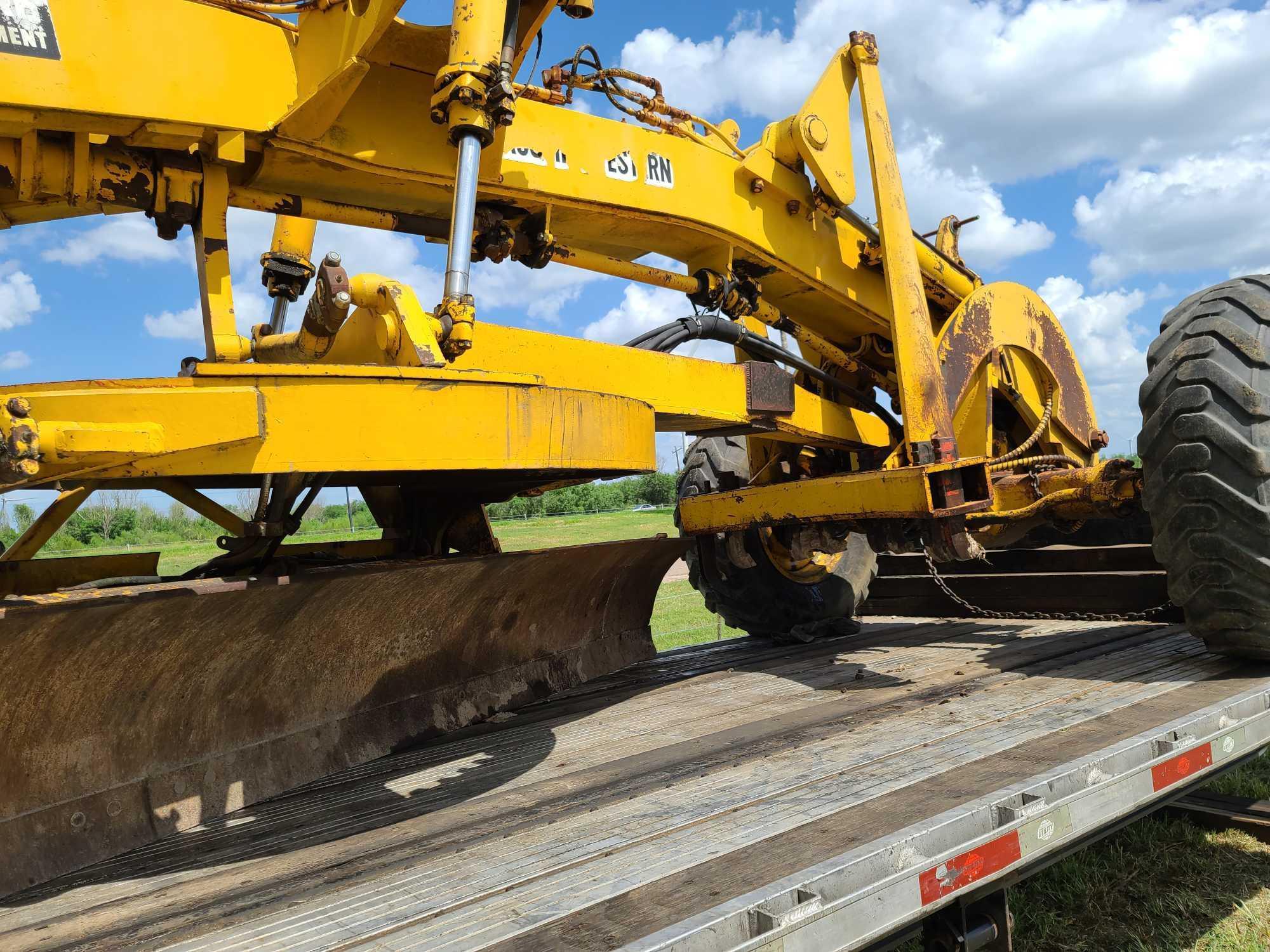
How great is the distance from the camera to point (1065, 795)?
210 centimetres

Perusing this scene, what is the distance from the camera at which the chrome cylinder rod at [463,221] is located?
8.34 feet

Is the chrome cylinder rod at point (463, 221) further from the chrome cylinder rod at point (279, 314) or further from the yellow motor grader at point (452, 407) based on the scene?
the chrome cylinder rod at point (279, 314)

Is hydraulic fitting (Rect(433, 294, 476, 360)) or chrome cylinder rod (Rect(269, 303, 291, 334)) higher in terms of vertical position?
chrome cylinder rod (Rect(269, 303, 291, 334))

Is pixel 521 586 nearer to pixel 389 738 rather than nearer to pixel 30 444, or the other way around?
pixel 389 738

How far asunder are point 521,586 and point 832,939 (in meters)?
2.31

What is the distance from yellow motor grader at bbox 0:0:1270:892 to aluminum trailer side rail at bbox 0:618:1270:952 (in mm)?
291

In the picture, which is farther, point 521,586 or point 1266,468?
point 521,586

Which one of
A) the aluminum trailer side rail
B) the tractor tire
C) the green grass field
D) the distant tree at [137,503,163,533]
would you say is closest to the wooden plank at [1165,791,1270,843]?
the green grass field

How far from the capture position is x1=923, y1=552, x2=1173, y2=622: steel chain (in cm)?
464

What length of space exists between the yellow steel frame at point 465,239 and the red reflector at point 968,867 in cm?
120

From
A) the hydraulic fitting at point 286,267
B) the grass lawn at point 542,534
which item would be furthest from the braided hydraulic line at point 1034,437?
the grass lawn at point 542,534

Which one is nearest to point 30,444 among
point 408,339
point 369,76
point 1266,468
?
point 408,339

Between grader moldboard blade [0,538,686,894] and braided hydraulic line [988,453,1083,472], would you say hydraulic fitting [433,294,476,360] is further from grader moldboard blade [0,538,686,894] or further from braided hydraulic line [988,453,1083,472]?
braided hydraulic line [988,453,1083,472]

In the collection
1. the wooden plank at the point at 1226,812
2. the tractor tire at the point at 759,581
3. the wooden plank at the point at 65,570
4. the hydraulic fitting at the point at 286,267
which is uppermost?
the hydraulic fitting at the point at 286,267
